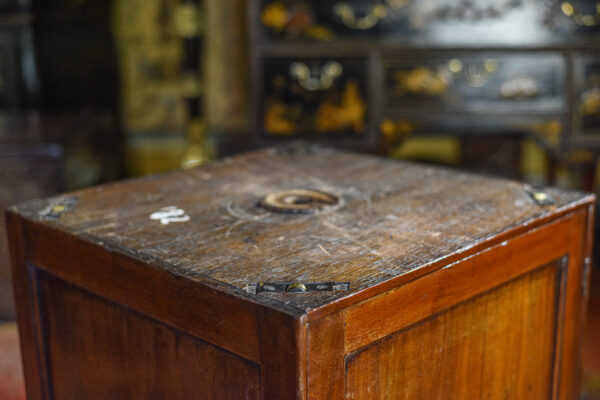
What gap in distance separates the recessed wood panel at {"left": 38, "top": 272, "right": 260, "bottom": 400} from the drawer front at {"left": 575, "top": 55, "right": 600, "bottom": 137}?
2.07 metres

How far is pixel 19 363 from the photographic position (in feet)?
6.91

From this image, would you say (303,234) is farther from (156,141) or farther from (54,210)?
(156,141)

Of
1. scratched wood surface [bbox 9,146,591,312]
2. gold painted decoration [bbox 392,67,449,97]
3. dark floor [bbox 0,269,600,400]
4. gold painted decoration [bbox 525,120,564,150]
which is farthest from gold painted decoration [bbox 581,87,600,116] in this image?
scratched wood surface [bbox 9,146,591,312]

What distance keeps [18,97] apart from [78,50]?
0.38m

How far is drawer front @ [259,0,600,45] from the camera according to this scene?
2734 millimetres

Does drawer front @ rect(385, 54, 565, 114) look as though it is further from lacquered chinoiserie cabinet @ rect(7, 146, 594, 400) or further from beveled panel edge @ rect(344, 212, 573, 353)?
beveled panel edge @ rect(344, 212, 573, 353)

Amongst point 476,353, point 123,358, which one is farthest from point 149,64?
point 476,353

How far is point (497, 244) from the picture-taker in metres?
1.26

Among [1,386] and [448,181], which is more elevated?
[448,181]

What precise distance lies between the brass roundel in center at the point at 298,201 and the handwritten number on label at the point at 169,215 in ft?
0.51

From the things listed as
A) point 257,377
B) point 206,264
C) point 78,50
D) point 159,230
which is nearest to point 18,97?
point 78,50

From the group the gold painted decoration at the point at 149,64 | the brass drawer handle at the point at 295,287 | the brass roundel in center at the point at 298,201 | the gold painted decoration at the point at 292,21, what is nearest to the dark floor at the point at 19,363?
the brass roundel in center at the point at 298,201

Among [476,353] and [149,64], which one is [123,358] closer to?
[476,353]

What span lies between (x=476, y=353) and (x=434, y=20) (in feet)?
5.78
